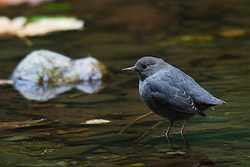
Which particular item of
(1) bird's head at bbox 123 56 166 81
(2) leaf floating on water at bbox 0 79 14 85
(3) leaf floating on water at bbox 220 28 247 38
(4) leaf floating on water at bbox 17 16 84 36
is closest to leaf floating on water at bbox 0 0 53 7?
(4) leaf floating on water at bbox 17 16 84 36

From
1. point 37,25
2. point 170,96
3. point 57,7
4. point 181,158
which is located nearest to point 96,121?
point 170,96

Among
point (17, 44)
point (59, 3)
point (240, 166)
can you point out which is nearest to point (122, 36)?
point (17, 44)

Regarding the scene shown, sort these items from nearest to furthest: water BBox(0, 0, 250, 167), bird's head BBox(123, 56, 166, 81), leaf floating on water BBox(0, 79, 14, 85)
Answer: water BBox(0, 0, 250, 167) < bird's head BBox(123, 56, 166, 81) < leaf floating on water BBox(0, 79, 14, 85)

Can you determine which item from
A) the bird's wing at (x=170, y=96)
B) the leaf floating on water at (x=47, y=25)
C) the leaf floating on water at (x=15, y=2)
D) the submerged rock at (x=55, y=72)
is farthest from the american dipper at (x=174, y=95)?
the leaf floating on water at (x=15, y=2)

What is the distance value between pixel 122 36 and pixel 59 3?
321cm

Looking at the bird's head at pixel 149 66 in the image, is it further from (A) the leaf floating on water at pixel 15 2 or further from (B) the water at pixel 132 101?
(A) the leaf floating on water at pixel 15 2

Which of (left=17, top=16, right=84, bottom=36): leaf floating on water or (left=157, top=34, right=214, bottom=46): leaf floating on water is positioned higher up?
(left=17, top=16, right=84, bottom=36): leaf floating on water

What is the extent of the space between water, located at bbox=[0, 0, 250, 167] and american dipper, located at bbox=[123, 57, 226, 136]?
9.3 inches

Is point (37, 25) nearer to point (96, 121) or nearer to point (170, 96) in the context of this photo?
point (96, 121)

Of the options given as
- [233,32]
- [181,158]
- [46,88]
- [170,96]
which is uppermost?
[170,96]

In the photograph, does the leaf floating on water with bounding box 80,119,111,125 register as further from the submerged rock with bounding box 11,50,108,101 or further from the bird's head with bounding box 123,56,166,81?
the submerged rock with bounding box 11,50,108,101

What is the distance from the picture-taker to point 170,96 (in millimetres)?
3898

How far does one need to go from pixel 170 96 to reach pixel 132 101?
4.45 feet

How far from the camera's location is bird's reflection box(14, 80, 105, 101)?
19.1 ft
